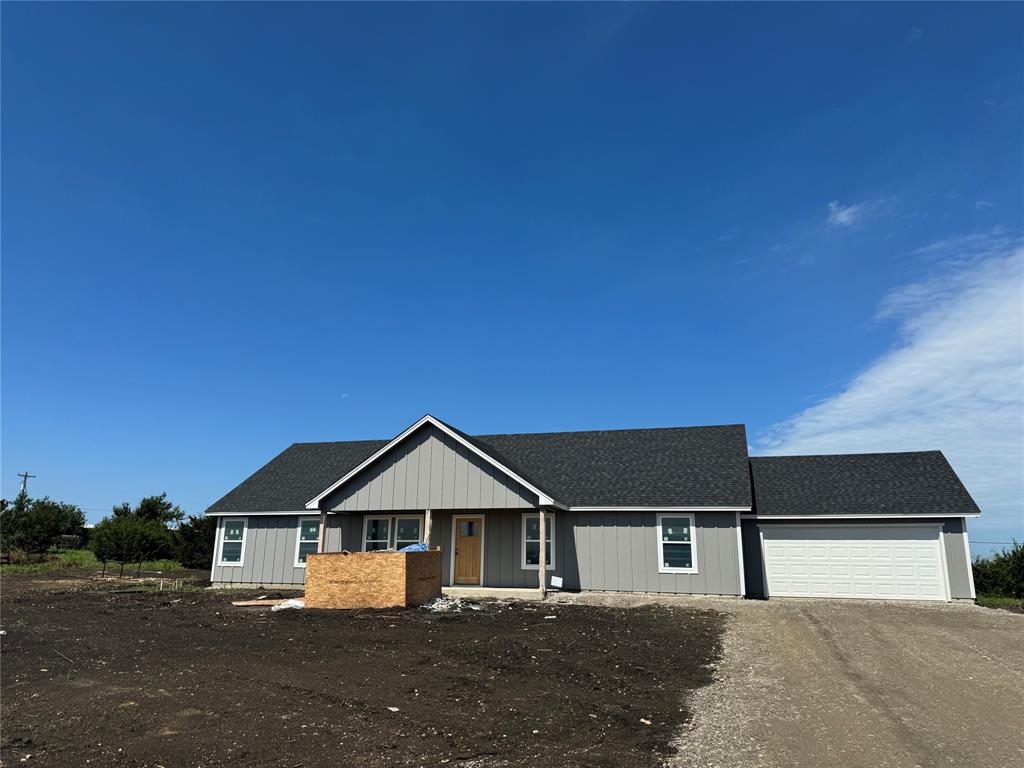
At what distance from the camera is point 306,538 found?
898 inches

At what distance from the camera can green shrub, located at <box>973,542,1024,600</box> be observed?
22.0 m

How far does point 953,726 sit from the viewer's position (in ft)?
22.8

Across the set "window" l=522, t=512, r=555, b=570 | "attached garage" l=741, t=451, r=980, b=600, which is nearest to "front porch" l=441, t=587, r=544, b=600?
"window" l=522, t=512, r=555, b=570

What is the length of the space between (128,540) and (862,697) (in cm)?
3016

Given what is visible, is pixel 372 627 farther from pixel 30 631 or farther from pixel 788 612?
pixel 788 612

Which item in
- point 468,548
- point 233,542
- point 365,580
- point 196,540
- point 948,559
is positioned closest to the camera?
point 365,580

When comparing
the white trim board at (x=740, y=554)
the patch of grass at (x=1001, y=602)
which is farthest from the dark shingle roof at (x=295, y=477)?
the patch of grass at (x=1001, y=602)

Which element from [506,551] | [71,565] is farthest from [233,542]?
[71,565]

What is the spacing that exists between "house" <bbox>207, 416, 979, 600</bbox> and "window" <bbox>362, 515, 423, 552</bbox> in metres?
0.05

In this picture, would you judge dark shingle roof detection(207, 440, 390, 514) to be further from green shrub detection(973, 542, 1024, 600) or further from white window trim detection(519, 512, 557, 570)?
green shrub detection(973, 542, 1024, 600)

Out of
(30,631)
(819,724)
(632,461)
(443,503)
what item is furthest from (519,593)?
(819,724)

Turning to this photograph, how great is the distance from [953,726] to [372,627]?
9.65 meters

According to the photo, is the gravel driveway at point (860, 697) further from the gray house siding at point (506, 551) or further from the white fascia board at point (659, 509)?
the gray house siding at point (506, 551)

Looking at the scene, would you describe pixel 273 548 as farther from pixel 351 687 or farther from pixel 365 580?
pixel 351 687
